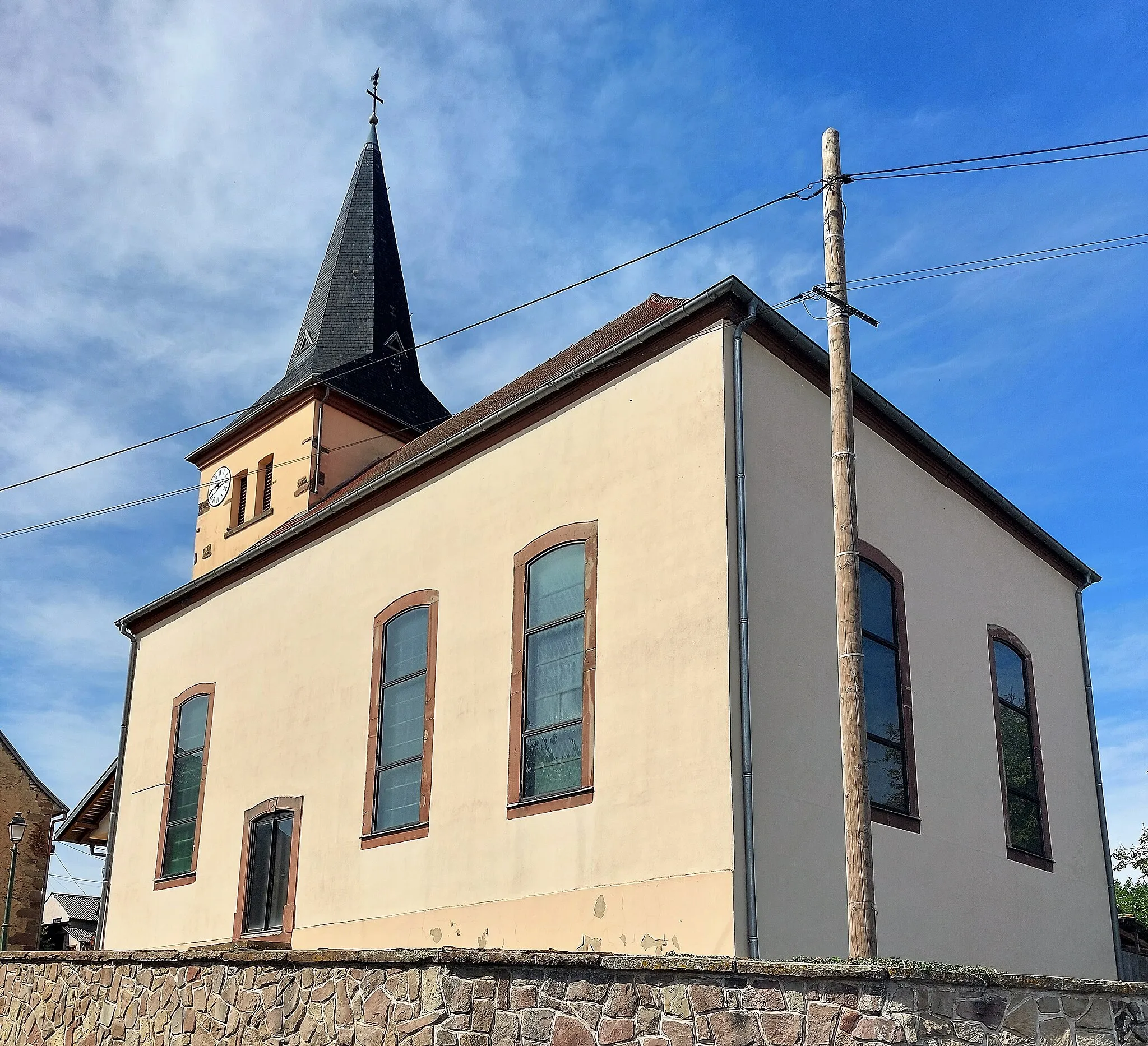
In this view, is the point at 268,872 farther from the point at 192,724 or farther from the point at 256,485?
the point at 256,485

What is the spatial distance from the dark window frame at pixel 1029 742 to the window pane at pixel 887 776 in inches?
90.6

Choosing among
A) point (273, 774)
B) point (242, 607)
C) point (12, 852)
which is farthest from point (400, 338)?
point (12, 852)

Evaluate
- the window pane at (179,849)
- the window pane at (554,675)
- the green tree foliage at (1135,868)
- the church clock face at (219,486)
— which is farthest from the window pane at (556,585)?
the green tree foliage at (1135,868)

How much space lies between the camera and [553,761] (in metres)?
Result: 12.7

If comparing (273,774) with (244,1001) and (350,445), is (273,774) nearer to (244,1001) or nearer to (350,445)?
(244,1001)

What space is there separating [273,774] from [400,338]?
45.6 ft

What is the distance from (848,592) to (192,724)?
Result: 43.3 ft

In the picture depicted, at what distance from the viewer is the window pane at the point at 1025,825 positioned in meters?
14.8

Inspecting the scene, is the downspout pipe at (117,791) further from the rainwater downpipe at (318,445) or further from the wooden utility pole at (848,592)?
the wooden utility pole at (848,592)

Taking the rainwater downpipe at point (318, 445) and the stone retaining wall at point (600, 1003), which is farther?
the rainwater downpipe at point (318, 445)

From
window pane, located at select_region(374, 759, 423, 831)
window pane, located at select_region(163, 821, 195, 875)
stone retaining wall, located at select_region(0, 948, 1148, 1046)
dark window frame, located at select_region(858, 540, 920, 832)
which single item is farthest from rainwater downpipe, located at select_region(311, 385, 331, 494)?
stone retaining wall, located at select_region(0, 948, 1148, 1046)

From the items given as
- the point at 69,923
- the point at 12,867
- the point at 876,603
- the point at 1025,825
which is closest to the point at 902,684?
the point at 876,603

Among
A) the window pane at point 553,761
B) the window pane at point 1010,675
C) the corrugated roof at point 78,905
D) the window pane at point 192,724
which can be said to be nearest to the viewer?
the window pane at point 553,761

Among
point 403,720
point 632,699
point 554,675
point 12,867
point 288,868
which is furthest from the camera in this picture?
point 12,867
